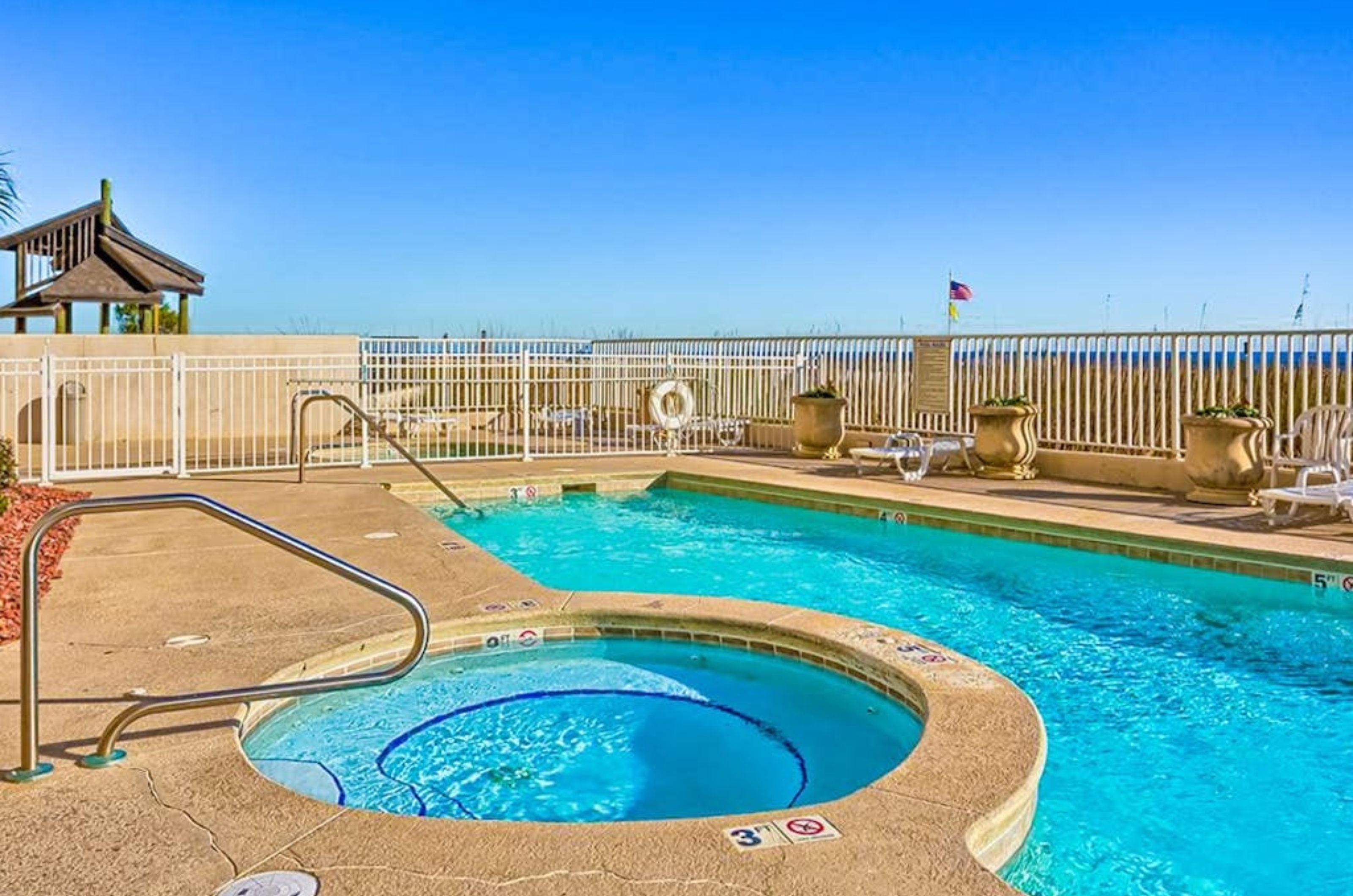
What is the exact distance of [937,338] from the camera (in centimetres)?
1140

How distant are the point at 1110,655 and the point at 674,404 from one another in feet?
28.3

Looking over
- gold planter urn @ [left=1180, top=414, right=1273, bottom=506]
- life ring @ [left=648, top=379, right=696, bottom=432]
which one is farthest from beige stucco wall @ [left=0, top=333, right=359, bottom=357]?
gold planter urn @ [left=1180, top=414, right=1273, bottom=506]

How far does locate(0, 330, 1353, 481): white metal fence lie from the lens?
930 centimetres

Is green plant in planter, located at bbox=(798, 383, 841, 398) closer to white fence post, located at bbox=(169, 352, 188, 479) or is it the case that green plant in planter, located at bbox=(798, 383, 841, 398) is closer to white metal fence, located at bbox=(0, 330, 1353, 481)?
white metal fence, located at bbox=(0, 330, 1353, 481)

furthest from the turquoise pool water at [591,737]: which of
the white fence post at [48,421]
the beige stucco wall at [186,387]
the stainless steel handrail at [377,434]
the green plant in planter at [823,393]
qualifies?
the beige stucco wall at [186,387]

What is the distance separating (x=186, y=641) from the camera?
4348 millimetres

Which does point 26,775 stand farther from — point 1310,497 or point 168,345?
point 168,345

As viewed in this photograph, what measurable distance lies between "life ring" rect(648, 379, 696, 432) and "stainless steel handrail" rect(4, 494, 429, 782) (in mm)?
9330

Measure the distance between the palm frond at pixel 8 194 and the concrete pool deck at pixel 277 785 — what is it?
244 centimetres

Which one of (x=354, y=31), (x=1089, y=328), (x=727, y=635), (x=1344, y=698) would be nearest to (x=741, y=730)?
(x=727, y=635)

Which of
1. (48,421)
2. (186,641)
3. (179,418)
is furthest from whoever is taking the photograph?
(179,418)

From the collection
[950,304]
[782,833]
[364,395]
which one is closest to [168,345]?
[364,395]

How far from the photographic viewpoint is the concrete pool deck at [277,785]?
232cm

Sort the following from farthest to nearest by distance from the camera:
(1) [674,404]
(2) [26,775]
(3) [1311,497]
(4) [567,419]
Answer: (4) [567,419], (1) [674,404], (3) [1311,497], (2) [26,775]
